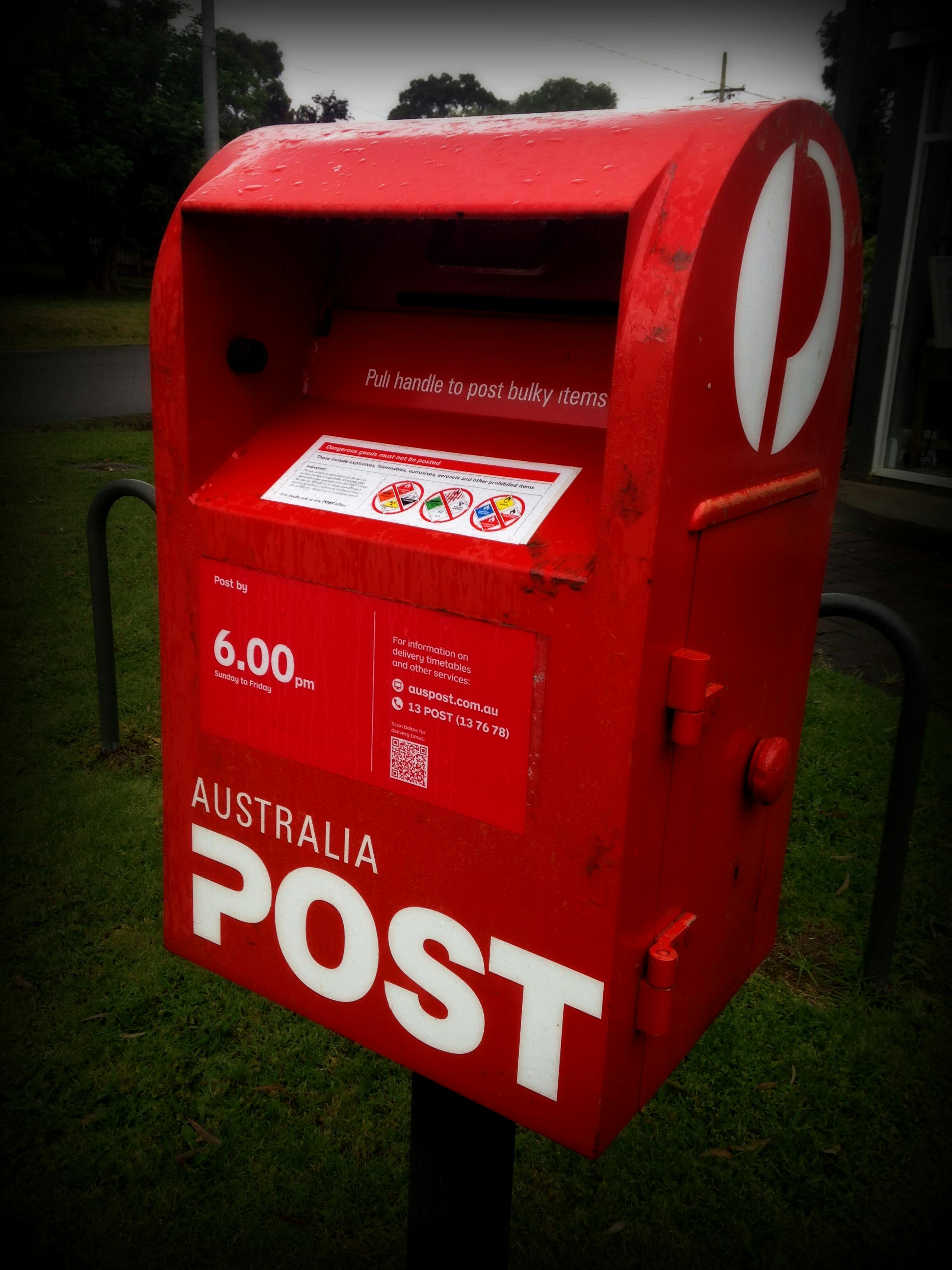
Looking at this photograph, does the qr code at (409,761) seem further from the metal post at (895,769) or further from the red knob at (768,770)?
the metal post at (895,769)

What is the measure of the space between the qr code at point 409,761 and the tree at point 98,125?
20.8m

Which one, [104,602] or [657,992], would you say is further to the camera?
[104,602]

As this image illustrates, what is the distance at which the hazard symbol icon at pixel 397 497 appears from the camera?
4.09 feet

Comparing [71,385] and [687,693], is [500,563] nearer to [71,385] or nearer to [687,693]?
[687,693]

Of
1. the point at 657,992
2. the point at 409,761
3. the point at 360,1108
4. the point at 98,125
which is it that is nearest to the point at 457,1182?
the point at 657,992

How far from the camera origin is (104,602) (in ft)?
10.6

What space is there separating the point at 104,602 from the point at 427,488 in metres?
2.29

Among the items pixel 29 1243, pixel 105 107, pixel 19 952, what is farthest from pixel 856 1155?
pixel 105 107

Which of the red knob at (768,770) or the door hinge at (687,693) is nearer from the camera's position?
the door hinge at (687,693)

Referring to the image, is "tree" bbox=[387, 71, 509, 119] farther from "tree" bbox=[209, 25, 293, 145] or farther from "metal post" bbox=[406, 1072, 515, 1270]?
"metal post" bbox=[406, 1072, 515, 1270]

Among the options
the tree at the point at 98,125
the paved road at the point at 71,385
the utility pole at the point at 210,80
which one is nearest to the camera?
the utility pole at the point at 210,80

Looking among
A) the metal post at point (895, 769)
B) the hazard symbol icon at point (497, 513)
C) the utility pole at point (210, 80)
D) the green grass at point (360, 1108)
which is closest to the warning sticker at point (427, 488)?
the hazard symbol icon at point (497, 513)

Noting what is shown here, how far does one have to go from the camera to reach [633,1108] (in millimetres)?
1285

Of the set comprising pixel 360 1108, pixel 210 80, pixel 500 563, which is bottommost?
pixel 360 1108
